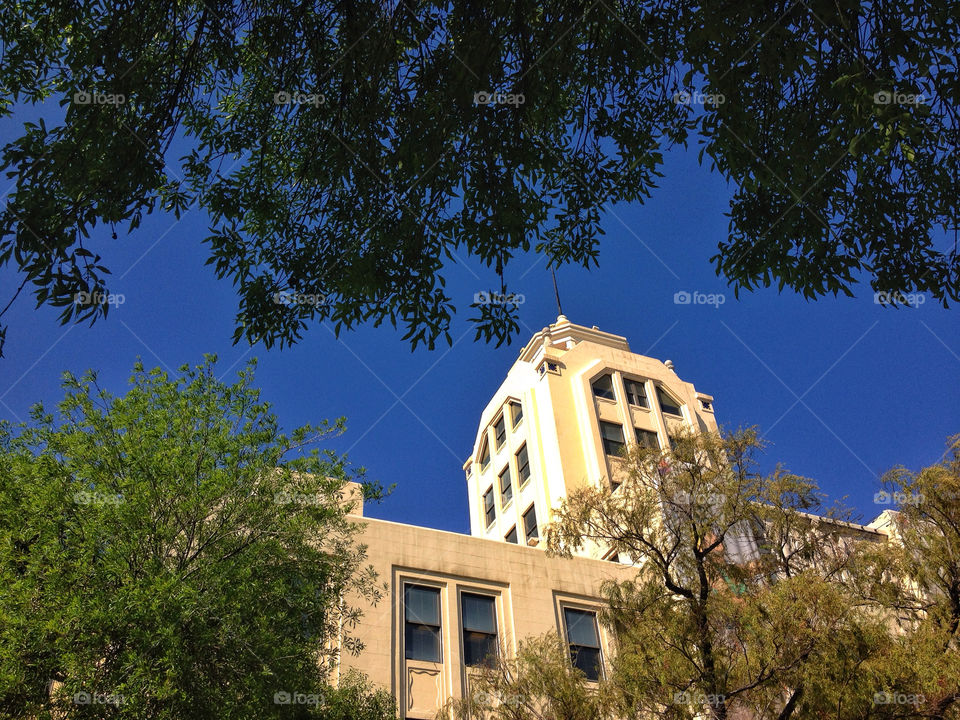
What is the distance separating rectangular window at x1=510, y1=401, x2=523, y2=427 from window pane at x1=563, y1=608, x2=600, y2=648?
18643mm

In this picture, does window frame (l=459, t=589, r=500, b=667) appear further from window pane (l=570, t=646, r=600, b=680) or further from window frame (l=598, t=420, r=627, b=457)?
window frame (l=598, t=420, r=627, b=457)

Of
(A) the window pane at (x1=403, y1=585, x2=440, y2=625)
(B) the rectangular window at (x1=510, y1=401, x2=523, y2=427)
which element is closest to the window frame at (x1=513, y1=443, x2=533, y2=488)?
(B) the rectangular window at (x1=510, y1=401, x2=523, y2=427)

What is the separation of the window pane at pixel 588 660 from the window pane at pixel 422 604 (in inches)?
159

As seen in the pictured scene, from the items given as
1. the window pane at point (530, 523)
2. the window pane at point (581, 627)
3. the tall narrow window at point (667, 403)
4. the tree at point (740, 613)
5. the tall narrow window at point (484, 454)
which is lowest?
the tree at point (740, 613)

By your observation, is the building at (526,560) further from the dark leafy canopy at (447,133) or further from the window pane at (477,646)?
the dark leafy canopy at (447,133)

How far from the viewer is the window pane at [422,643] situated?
17.6 metres

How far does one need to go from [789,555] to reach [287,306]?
40.2ft

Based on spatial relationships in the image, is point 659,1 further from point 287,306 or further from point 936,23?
point 287,306

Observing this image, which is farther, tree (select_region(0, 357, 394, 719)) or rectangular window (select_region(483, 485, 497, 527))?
rectangular window (select_region(483, 485, 497, 527))

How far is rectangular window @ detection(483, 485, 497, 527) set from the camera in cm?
3991

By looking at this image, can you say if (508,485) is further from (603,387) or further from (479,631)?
(479,631)

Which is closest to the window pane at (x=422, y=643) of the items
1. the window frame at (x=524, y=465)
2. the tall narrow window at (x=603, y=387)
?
the window frame at (x=524, y=465)

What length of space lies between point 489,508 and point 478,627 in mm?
21710

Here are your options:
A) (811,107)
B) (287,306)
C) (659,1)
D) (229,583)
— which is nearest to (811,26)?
(811,107)
